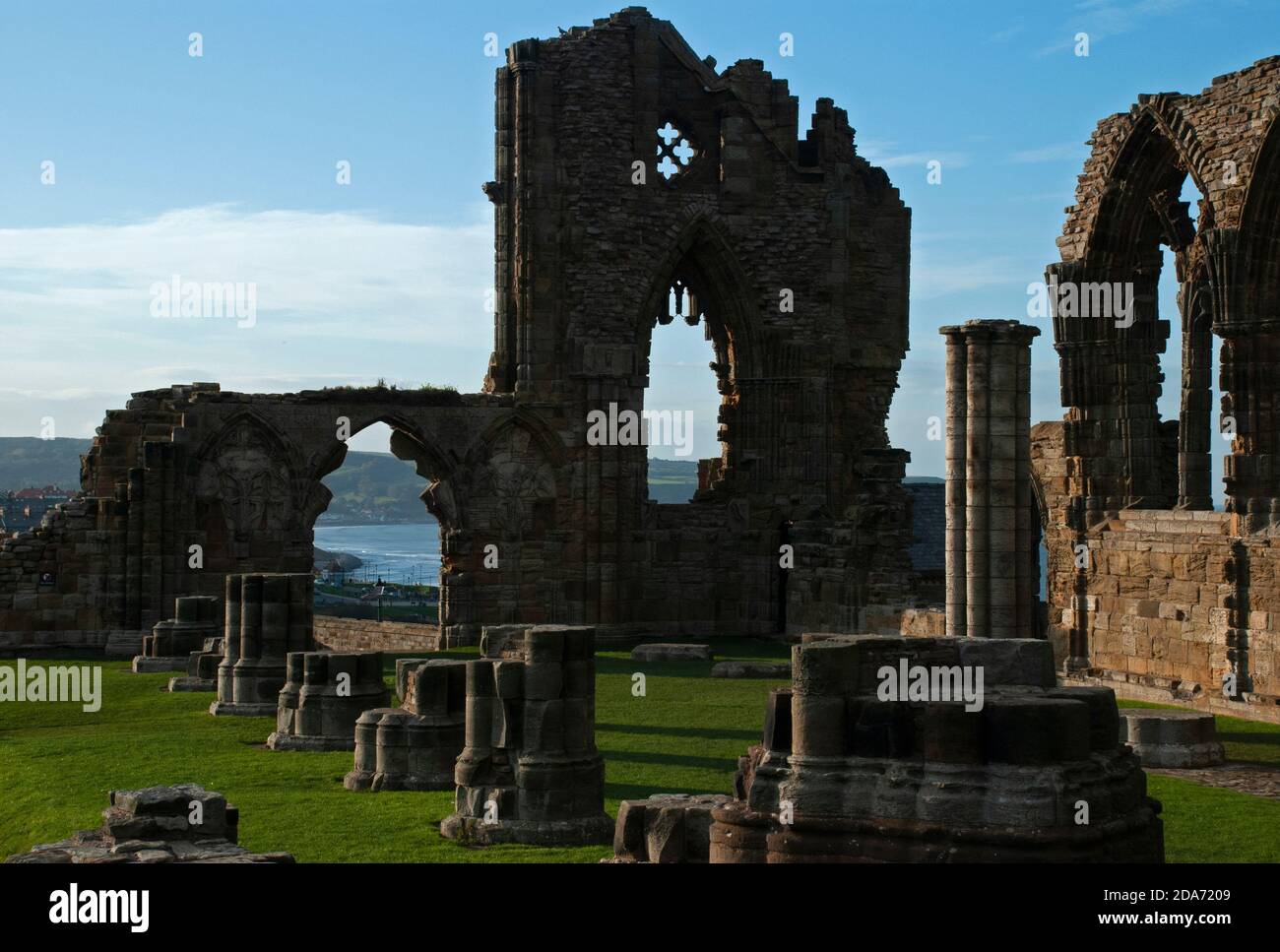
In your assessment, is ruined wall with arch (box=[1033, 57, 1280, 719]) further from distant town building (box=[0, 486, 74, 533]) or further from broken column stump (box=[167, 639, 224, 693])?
distant town building (box=[0, 486, 74, 533])

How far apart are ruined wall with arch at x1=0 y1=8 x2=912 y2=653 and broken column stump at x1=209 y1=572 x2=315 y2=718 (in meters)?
6.33

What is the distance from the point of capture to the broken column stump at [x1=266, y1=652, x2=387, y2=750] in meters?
16.5

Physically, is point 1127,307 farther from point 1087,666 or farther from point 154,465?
point 154,465

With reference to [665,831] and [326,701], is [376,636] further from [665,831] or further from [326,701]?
[665,831]

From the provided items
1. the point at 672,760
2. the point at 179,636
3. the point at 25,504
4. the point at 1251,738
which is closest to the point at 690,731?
the point at 672,760

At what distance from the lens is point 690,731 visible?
16.7m

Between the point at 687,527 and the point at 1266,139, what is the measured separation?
1275cm

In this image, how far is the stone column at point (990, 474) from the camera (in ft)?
53.9

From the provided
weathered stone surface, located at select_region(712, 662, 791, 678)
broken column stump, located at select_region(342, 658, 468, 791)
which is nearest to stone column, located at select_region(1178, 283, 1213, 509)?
weathered stone surface, located at select_region(712, 662, 791, 678)

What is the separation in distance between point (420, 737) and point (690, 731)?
3.45m

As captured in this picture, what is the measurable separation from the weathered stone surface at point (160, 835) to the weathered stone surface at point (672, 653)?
13.2 meters

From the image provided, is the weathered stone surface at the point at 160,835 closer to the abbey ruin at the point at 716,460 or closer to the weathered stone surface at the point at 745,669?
the abbey ruin at the point at 716,460

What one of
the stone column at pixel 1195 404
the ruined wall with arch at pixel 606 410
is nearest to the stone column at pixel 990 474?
the stone column at pixel 1195 404
